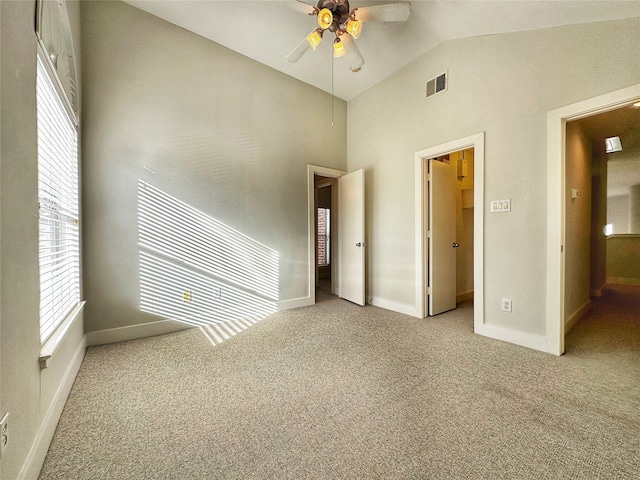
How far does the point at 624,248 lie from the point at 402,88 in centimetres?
586

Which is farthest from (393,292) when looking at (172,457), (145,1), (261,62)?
(145,1)

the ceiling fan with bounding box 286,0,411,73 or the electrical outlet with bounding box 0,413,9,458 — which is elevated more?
the ceiling fan with bounding box 286,0,411,73

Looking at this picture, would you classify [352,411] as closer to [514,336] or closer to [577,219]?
[514,336]

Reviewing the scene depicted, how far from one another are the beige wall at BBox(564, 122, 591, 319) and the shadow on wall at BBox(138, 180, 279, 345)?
341 centimetres

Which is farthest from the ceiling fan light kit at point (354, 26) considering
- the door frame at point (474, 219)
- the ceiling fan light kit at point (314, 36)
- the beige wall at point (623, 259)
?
the beige wall at point (623, 259)

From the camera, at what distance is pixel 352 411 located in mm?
1439

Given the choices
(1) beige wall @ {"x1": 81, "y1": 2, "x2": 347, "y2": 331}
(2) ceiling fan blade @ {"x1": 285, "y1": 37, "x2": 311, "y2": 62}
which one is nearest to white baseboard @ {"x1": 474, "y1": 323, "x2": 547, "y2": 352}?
(1) beige wall @ {"x1": 81, "y1": 2, "x2": 347, "y2": 331}

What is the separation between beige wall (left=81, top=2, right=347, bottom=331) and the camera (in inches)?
92.6

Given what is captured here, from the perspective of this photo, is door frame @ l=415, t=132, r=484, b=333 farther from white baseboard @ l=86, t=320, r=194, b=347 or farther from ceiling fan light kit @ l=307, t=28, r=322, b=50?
white baseboard @ l=86, t=320, r=194, b=347

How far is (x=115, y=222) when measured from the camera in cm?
241

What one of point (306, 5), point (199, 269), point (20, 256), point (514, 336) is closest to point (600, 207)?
point (514, 336)

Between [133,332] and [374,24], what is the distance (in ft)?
13.0

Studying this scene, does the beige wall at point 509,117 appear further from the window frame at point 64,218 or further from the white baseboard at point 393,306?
the window frame at point 64,218

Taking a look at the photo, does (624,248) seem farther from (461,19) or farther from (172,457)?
(172,457)
